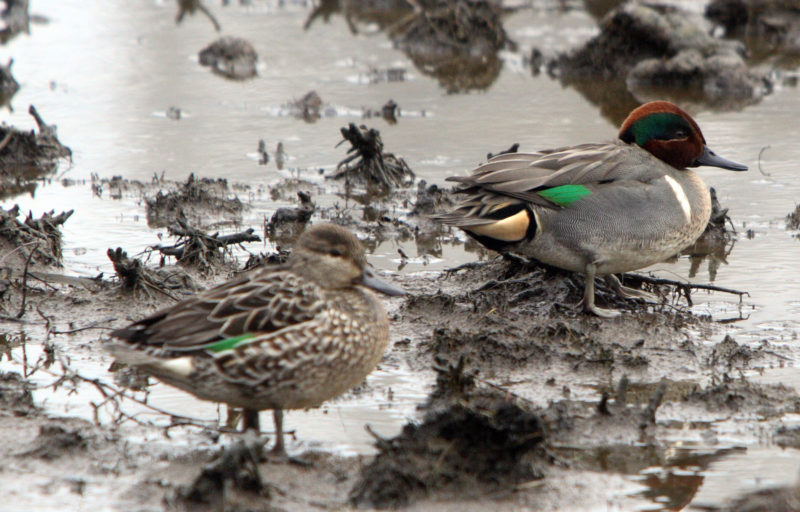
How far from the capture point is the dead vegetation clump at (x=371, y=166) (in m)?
9.07

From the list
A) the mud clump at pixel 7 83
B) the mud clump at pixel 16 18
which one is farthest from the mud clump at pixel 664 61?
the mud clump at pixel 16 18

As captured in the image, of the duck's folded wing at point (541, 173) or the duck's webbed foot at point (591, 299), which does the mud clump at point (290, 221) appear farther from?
the duck's webbed foot at point (591, 299)

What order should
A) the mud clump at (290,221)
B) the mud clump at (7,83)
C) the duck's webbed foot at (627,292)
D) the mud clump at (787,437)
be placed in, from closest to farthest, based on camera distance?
the mud clump at (787,437)
the duck's webbed foot at (627,292)
the mud clump at (290,221)
the mud clump at (7,83)

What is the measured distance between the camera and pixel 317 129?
434 inches

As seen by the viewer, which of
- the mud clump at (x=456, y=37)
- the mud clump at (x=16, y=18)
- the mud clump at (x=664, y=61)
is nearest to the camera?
the mud clump at (x=664, y=61)

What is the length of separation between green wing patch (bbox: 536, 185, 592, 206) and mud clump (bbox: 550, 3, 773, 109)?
604cm

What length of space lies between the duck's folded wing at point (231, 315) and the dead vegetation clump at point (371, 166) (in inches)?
171

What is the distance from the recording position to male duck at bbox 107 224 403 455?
457 centimetres

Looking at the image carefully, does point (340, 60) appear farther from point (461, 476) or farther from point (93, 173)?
point (461, 476)

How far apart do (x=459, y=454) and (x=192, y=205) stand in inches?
180

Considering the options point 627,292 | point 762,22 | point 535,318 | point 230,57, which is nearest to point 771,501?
point 535,318

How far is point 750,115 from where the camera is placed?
1130 cm

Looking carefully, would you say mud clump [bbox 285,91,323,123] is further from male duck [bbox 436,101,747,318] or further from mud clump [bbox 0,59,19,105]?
male duck [bbox 436,101,747,318]

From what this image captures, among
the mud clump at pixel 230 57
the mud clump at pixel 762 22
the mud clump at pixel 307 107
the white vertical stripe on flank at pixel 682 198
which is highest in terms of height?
the mud clump at pixel 762 22
